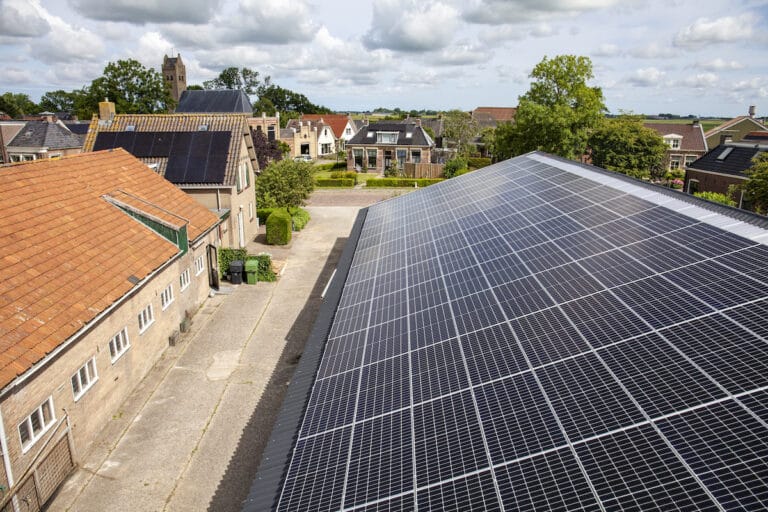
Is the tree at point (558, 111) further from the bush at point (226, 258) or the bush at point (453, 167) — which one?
the bush at point (226, 258)

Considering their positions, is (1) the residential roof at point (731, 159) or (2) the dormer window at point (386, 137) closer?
(1) the residential roof at point (731, 159)

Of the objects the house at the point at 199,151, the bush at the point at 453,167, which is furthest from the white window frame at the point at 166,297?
the bush at the point at 453,167

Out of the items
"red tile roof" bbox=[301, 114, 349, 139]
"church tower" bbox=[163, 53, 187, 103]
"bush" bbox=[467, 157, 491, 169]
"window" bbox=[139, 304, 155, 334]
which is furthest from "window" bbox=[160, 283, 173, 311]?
"church tower" bbox=[163, 53, 187, 103]

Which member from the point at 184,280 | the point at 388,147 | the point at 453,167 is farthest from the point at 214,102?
the point at 184,280

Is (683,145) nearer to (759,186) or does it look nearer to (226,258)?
(759,186)

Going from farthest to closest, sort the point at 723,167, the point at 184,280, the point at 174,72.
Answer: the point at 174,72 < the point at 723,167 < the point at 184,280

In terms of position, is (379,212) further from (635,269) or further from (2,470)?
(2,470)

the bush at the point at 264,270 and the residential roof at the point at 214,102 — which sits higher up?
the residential roof at the point at 214,102

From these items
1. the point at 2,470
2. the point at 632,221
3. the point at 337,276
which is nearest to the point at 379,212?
the point at 337,276
